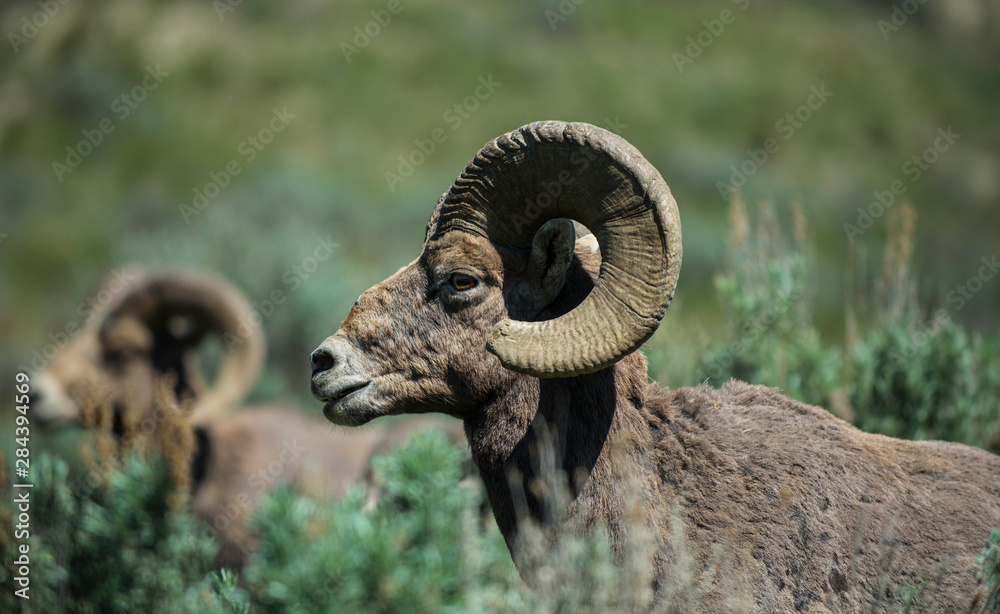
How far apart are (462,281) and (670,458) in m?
1.21

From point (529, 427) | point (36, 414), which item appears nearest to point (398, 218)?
point (36, 414)

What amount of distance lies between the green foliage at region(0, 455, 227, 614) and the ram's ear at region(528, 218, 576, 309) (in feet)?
12.4

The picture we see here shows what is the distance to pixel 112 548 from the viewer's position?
636cm

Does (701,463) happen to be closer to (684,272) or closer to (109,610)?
(109,610)

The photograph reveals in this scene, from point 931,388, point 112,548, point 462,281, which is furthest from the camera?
point 112,548

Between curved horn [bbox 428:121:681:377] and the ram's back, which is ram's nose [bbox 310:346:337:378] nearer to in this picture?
curved horn [bbox 428:121:681:377]

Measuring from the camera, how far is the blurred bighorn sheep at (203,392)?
8.13 meters

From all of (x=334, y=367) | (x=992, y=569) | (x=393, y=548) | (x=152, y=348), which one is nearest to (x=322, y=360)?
(x=334, y=367)

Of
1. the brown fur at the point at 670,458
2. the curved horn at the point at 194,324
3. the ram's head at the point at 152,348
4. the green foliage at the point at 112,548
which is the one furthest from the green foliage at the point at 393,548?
the curved horn at the point at 194,324

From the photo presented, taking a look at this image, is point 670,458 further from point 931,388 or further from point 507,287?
point 931,388

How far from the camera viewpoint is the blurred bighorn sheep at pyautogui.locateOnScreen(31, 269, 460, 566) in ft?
26.7

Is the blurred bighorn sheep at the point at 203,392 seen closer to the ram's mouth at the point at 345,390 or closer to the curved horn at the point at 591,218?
the ram's mouth at the point at 345,390

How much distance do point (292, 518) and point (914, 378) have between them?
451cm

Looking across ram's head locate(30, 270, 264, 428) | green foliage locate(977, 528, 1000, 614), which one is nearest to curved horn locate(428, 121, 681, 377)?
green foliage locate(977, 528, 1000, 614)
